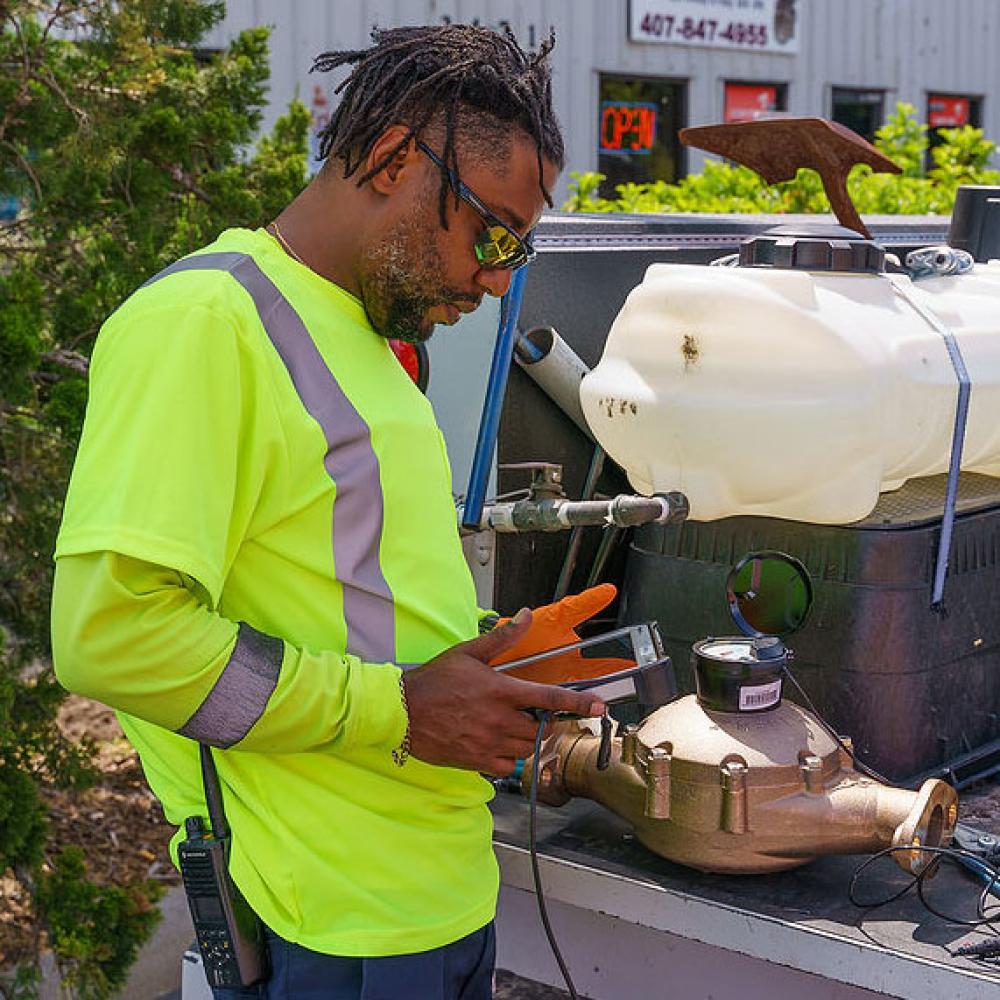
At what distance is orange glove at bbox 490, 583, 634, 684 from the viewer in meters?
1.82

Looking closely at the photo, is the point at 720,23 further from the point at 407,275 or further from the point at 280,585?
the point at 280,585

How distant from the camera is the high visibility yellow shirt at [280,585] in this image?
146cm

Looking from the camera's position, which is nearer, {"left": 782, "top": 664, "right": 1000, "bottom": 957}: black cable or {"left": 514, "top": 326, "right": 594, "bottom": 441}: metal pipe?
{"left": 782, "top": 664, "right": 1000, "bottom": 957}: black cable

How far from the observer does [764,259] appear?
7.59 feet

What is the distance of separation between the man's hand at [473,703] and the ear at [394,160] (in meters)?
0.49

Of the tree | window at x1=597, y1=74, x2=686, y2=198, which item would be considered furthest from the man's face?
window at x1=597, y1=74, x2=686, y2=198

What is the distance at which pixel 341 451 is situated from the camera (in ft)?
5.20

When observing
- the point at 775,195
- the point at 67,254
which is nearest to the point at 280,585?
the point at 67,254

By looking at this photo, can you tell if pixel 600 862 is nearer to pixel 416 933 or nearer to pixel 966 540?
pixel 416 933

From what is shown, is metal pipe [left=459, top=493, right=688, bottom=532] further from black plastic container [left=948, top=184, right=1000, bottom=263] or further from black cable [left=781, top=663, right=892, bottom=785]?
black plastic container [left=948, top=184, right=1000, bottom=263]

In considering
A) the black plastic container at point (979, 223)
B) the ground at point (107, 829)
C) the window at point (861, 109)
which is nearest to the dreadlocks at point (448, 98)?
the black plastic container at point (979, 223)

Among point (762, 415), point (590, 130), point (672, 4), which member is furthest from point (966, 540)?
point (672, 4)

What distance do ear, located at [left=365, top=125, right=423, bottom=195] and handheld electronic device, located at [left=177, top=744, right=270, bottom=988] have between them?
2.13 feet

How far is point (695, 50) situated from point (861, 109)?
2018 millimetres
